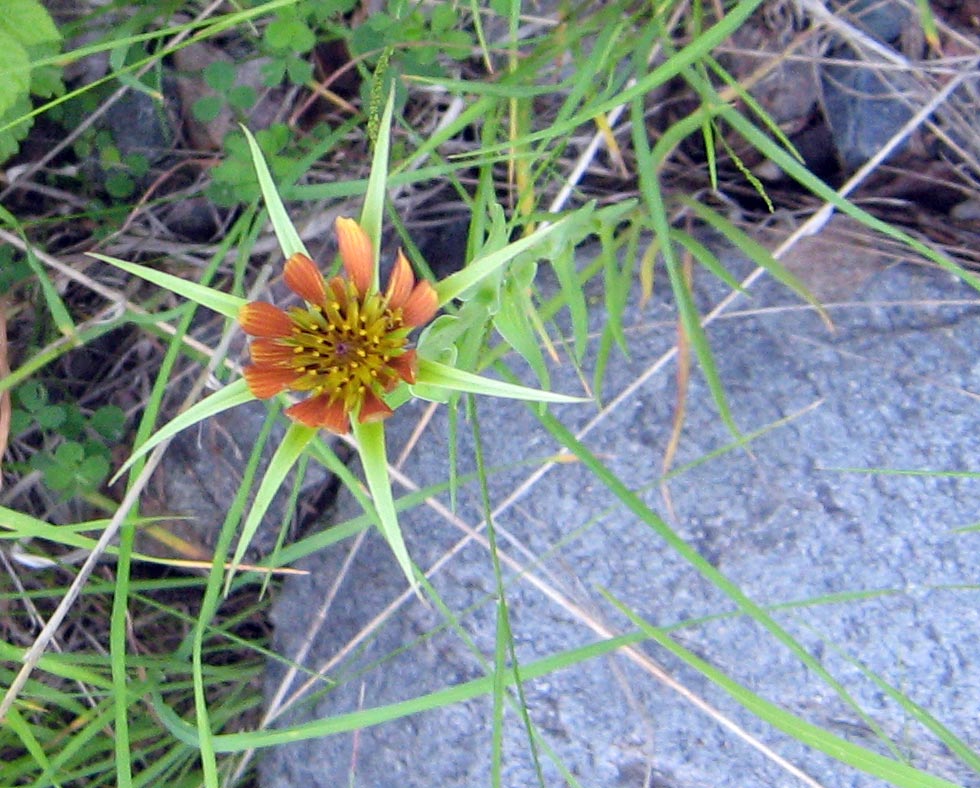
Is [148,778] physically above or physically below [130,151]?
below

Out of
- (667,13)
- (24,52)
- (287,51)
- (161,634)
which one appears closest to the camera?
(24,52)

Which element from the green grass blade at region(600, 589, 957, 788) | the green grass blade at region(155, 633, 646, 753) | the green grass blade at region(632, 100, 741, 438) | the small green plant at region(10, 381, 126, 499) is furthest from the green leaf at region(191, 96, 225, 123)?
the green grass blade at region(600, 589, 957, 788)

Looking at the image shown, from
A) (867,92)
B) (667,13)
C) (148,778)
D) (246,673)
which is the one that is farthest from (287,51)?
(148,778)

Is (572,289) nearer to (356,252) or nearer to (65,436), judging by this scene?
(356,252)

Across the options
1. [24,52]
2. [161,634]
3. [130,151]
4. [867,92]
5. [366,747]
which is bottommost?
[366,747]

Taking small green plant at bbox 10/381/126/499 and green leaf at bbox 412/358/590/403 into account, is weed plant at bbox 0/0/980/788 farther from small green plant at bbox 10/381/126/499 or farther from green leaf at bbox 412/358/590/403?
green leaf at bbox 412/358/590/403

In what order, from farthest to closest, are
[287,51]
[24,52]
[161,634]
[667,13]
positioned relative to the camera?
[161,634] < [287,51] < [667,13] < [24,52]

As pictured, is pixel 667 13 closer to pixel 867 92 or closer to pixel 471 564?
pixel 867 92

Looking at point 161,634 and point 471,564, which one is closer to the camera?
point 471,564
